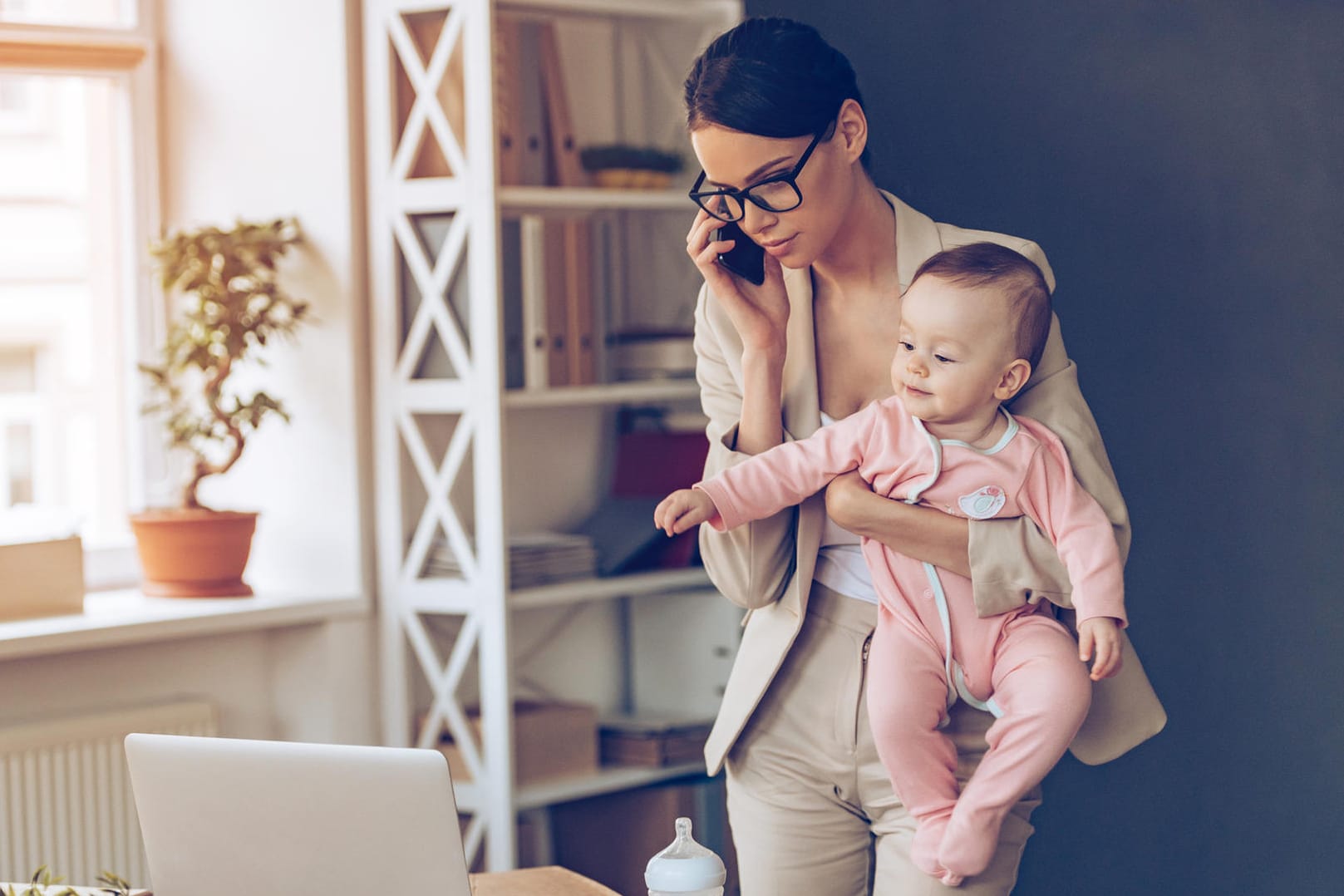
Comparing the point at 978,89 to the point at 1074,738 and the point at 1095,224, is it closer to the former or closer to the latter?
the point at 1095,224

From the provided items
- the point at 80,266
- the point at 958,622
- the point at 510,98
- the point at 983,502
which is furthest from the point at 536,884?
the point at 80,266

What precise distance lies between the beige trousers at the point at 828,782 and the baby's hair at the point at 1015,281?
381 millimetres

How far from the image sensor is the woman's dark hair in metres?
1.57

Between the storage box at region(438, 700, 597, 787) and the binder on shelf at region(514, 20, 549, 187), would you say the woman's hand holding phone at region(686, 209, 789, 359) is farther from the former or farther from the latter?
the storage box at region(438, 700, 597, 787)

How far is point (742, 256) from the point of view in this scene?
5.68ft

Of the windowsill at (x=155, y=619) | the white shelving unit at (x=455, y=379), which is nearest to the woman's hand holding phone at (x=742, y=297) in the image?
the white shelving unit at (x=455, y=379)

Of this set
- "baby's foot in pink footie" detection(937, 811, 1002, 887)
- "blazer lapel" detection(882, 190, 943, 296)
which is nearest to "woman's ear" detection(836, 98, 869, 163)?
"blazer lapel" detection(882, 190, 943, 296)

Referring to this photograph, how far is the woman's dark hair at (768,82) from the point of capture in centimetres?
157

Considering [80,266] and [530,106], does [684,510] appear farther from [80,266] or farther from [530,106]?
[80,266]

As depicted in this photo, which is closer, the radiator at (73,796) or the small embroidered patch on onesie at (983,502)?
the small embroidered patch on onesie at (983,502)

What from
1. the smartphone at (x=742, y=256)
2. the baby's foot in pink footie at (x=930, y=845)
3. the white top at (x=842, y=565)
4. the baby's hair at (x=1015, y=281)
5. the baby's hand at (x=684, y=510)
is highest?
the smartphone at (x=742, y=256)

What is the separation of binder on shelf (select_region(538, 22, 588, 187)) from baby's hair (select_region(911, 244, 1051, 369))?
1.81 meters

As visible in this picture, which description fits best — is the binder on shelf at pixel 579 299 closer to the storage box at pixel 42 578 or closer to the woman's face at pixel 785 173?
the storage box at pixel 42 578

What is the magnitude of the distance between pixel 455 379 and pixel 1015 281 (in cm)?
182
